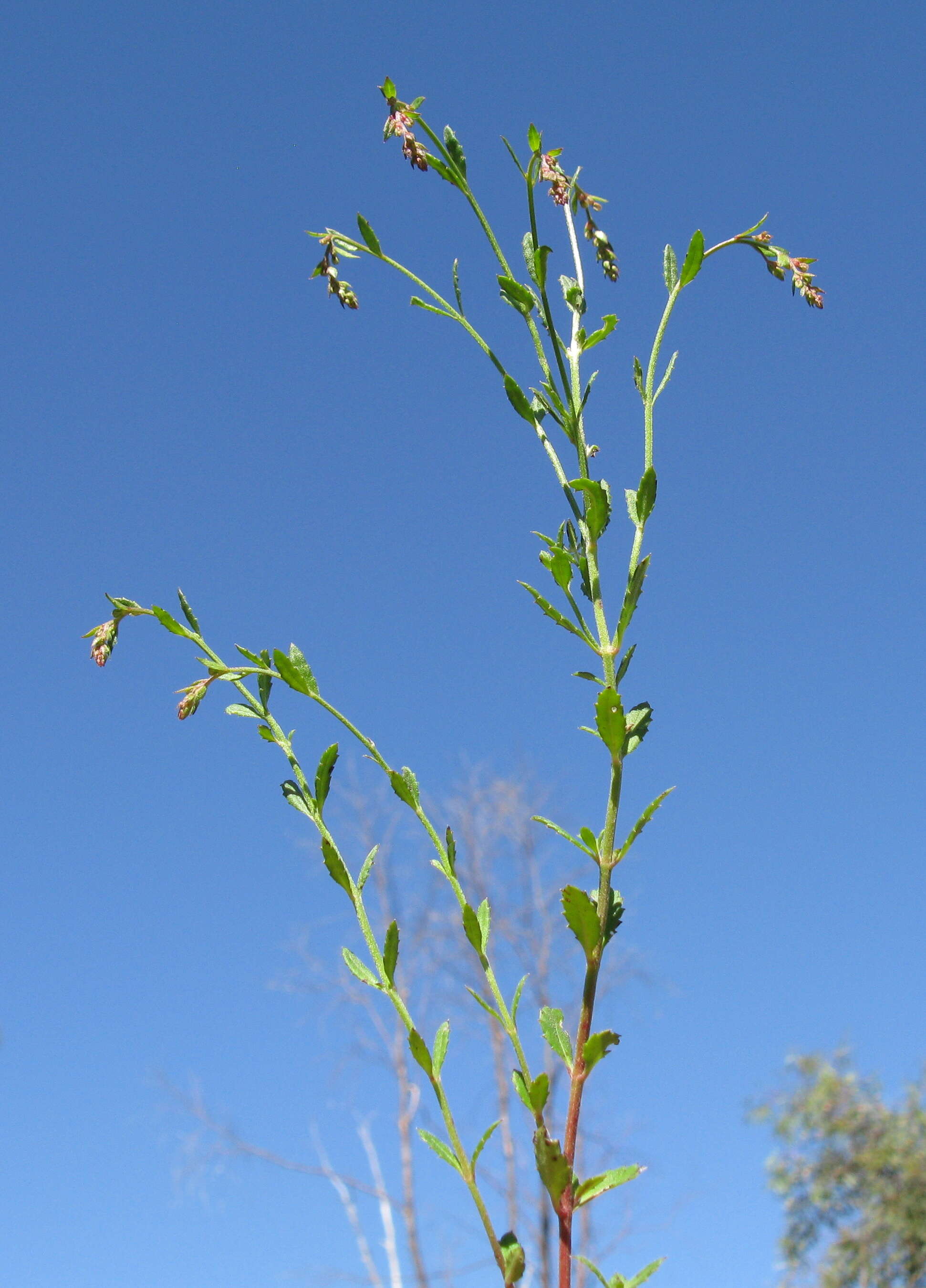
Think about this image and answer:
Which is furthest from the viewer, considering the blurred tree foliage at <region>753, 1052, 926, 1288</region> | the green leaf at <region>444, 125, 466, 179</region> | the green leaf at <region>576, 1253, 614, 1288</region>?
the blurred tree foliage at <region>753, 1052, 926, 1288</region>

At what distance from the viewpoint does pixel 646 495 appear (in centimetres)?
81

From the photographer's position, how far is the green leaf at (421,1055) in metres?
0.70

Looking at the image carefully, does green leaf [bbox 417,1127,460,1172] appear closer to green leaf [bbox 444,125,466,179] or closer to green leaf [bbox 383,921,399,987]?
green leaf [bbox 383,921,399,987]

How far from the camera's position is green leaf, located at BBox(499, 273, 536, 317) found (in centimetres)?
87

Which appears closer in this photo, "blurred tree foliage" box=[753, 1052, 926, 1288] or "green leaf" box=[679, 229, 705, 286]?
"green leaf" box=[679, 229, 705, 286]

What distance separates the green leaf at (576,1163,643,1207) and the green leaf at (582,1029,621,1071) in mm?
77

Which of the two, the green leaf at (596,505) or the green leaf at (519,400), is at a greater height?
the green leaf at (519,400)

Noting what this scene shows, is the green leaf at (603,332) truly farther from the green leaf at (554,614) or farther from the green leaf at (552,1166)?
the green leaf at (552,1166)

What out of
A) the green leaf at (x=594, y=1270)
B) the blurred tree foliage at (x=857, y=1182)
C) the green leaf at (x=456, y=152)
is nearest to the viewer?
the green leaf at (x=594, y=1270)

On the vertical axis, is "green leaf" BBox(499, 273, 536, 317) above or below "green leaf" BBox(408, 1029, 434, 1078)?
above

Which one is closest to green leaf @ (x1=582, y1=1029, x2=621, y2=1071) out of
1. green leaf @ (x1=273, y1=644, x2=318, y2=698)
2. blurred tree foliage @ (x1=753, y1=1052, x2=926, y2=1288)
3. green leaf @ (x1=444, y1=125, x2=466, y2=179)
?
green leaf @ (x1=273, y1=644, x2=318, y2=698)

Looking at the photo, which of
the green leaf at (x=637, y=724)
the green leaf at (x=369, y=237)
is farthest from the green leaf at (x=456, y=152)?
the green leaf at (x=637, y=724)

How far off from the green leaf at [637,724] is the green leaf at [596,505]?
0.14m

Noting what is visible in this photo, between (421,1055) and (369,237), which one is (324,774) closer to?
(421,1055)
